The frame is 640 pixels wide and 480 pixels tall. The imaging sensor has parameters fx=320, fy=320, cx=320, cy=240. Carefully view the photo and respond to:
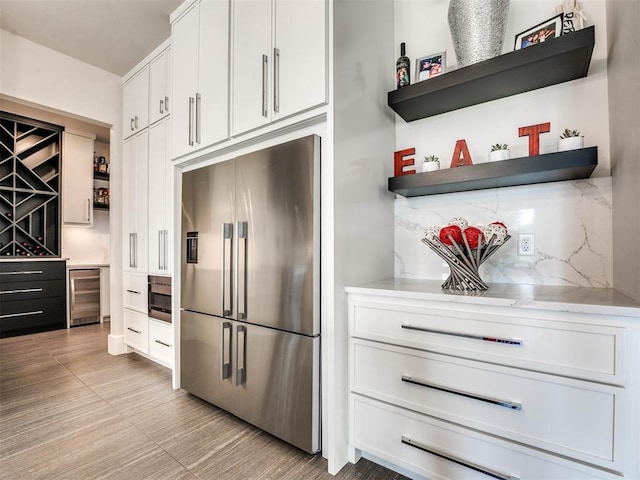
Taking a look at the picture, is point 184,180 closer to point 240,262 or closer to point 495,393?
point 240,262

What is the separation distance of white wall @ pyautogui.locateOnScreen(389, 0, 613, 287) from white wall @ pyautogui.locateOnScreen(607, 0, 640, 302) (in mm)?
72

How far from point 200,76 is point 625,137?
7.46 feet

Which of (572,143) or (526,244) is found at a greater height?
(572,143)

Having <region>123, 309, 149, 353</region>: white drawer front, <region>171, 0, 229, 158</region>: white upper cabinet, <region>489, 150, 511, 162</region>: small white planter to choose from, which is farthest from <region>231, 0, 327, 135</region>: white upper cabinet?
<region>123, 309, 149, 353</region>: white drawer front

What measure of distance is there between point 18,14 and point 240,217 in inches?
102

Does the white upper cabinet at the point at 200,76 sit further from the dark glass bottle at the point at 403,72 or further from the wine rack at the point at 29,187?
the wine rack at the point at 29,187

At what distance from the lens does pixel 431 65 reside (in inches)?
70.8

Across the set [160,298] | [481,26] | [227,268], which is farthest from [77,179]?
[481,26]

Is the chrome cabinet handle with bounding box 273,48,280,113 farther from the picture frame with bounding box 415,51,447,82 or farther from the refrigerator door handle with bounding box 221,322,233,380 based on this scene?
the refrigerator door handle with bounding box 221,322,233,380

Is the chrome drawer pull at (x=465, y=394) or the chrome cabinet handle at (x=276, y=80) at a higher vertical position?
the chrome cabinet handle at (x=276, y=80)

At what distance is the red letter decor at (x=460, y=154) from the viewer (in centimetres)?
170

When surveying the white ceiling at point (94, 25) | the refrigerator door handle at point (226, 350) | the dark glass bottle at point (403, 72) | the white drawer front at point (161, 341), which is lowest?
the white drawer front at point (161, 341)

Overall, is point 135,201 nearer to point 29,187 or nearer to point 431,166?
point 29,187

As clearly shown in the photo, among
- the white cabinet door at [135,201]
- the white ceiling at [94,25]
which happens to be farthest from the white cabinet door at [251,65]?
the white cabinet door at [135,201]
